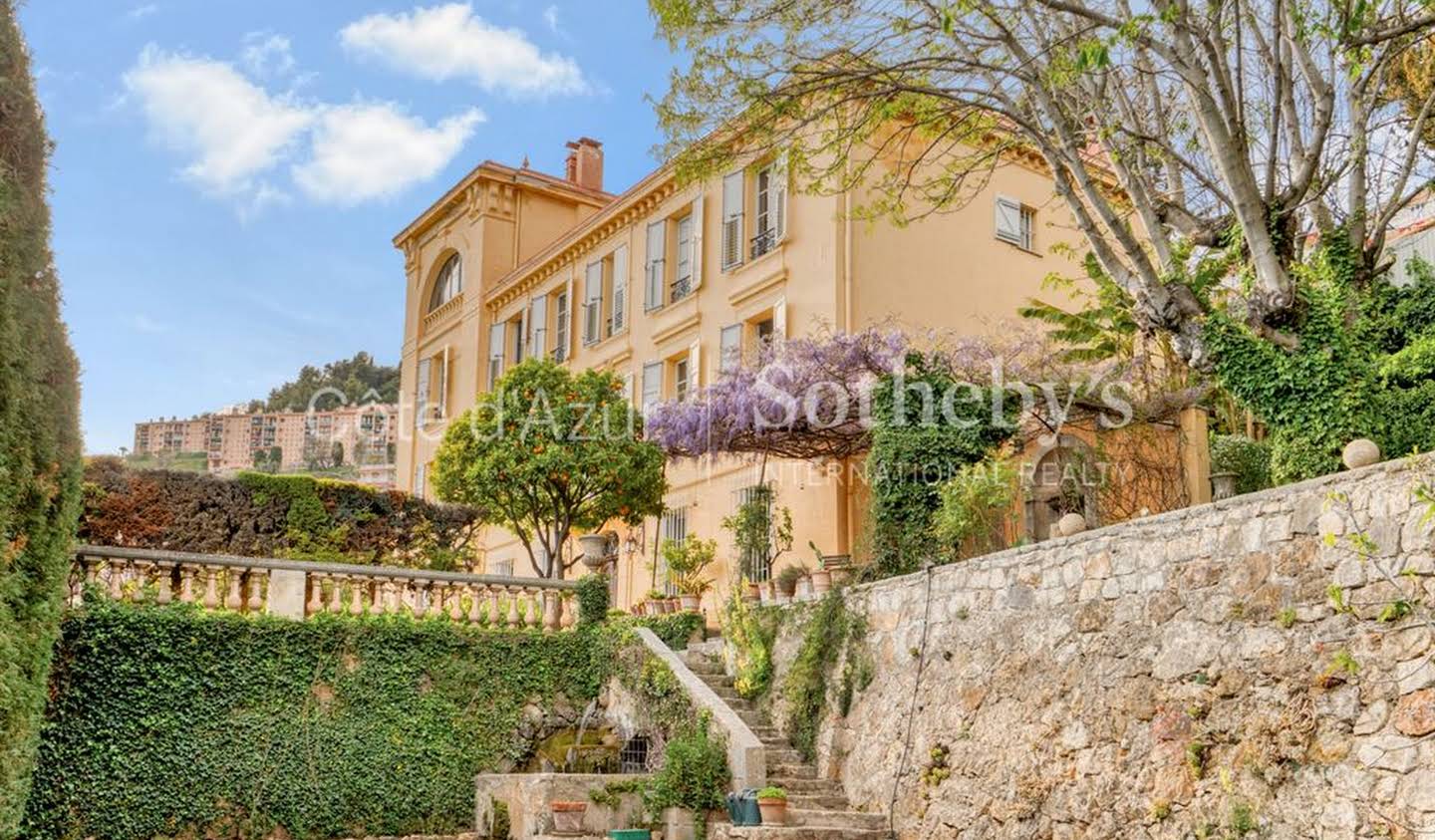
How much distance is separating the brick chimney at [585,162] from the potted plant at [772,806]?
20406mm

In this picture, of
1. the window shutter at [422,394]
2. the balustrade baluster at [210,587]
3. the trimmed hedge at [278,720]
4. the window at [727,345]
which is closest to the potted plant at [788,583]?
the trimmed hedge at [278,720]

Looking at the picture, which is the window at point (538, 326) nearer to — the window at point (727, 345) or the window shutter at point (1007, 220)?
the window at point (727, 345)

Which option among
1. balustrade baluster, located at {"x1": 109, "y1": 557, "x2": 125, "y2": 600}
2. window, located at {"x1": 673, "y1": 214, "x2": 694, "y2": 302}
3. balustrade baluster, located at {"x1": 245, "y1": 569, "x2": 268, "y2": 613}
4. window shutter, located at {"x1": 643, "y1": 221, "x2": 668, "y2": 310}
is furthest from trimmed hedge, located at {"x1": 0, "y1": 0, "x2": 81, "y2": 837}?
window shutter, located at {"x1": 643, "y1": 221, "x2": 668, "y2": 310}

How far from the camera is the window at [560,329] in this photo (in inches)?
993

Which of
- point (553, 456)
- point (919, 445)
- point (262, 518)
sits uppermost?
point (553, 456)

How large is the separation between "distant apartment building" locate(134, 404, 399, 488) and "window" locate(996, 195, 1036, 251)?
1293 centimetres

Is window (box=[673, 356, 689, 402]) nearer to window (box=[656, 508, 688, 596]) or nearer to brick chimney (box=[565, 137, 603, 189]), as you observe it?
window (box=[656, 508, 688, 596])

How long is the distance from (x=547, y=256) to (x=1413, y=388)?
59.1ft

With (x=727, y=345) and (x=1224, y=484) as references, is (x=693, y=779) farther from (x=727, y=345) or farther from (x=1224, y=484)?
(x=727, y=345)

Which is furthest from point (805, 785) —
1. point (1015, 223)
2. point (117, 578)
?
point (1015, 223)

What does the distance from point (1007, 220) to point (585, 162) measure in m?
12.1

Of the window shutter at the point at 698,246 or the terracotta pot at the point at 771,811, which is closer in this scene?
the terracotta pot at the point at 771,811

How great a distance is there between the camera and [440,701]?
570 inches

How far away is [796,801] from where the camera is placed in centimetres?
1177
